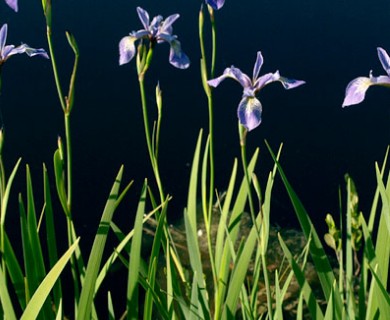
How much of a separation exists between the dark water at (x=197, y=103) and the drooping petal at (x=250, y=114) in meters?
1.30

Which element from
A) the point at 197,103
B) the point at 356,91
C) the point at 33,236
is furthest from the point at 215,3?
the point at 197,103

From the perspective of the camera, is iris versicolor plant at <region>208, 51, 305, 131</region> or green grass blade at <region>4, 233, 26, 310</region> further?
green grass blade at <region>4, 233, 26, 310</region>

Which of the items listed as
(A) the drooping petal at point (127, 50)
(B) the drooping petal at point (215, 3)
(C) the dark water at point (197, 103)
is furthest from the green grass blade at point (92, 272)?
(C) the dark water at point (197, 103)

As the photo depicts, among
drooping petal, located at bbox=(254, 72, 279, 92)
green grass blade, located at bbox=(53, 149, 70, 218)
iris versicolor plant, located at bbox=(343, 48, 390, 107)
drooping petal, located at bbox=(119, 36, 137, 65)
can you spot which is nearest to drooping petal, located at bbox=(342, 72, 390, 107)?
iris versicolor plant, located at bbox=(343, 48, 390, 107)

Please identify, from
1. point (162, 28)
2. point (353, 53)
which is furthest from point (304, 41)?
point (162, 28)

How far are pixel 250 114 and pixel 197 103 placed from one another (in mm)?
1571

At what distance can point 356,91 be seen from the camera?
0.91 metres

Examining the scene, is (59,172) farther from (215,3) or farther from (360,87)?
(360,87)

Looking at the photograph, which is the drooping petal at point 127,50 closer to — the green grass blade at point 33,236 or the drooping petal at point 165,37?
the drooping petal at point 165,37

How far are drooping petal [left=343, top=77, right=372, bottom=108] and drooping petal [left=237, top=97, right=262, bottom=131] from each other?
0.12m

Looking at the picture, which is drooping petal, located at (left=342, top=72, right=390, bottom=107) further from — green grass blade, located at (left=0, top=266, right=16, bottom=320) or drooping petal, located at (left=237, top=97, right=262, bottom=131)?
green grass blade, located at (left=0, top=266, right=16, bottom=320)

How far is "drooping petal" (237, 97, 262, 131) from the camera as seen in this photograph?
0.85 m

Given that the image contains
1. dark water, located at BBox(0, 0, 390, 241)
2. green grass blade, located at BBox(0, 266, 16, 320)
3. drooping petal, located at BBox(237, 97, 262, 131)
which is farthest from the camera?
dark water, located at BBox(0, 0, 390, 241)

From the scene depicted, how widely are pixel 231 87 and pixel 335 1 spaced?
859mm
